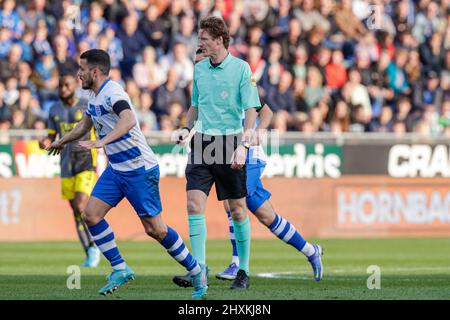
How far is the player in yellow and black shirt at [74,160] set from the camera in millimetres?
15359

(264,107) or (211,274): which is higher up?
(264,107)

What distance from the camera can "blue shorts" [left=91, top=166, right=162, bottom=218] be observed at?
34.5ft

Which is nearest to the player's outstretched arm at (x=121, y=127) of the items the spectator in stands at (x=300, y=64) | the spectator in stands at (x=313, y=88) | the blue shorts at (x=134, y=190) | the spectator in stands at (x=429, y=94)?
the blue shorts at (x=134, y=190)

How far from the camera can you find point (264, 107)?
458 inches

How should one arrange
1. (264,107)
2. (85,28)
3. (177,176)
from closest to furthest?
(264,107), (177,176), (85,28)

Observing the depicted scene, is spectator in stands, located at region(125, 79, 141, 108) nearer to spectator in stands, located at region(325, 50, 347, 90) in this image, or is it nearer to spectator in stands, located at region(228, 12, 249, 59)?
spectator in stands, located at region(228, 12, 249, 59)

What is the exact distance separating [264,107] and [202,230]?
1438 mm

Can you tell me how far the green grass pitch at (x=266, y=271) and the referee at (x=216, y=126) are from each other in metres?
0.83

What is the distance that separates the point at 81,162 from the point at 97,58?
536cm

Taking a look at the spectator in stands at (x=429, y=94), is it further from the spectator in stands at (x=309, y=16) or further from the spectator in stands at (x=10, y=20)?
the spectator in stands at (x=10, y=20)

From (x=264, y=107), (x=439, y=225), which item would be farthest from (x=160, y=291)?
(x=439, y=225)

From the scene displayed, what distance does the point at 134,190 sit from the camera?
10531mm

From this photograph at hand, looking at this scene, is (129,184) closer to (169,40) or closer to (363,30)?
(169,40)
